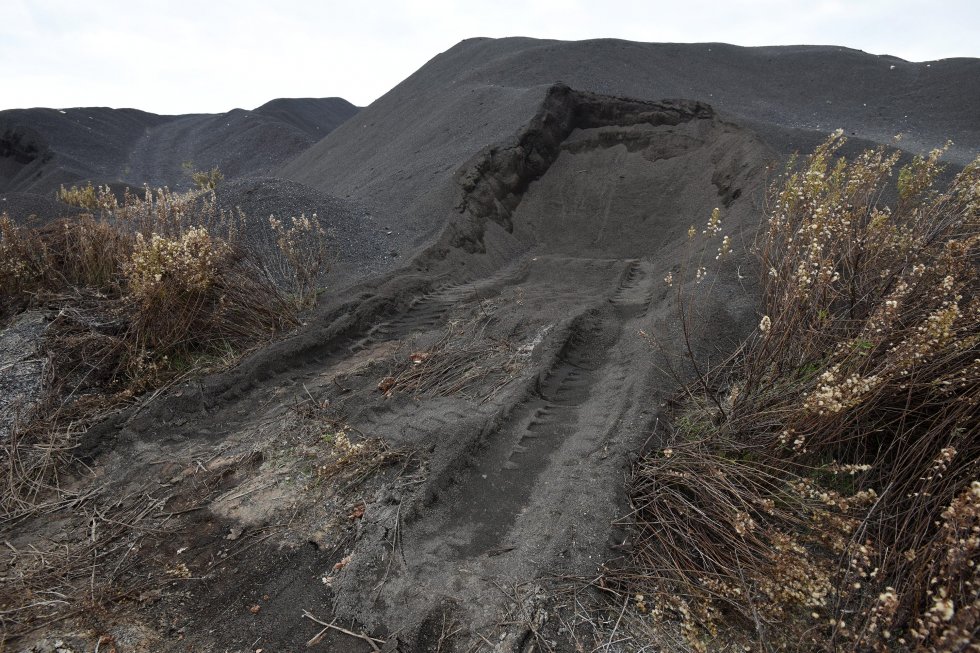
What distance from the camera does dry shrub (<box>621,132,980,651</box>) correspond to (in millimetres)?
2092

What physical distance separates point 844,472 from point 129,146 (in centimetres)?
3957

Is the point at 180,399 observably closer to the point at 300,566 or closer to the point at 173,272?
the point at 173,272

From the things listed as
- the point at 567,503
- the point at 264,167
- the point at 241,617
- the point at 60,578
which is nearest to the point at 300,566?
the point at 241,617

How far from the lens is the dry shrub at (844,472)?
2.09 m

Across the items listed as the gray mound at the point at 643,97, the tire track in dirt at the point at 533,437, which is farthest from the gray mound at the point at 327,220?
the tire track in dirt at the point at 533,437

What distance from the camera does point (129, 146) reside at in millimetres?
32625

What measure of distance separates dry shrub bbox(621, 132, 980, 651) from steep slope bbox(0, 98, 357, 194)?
2608 cm

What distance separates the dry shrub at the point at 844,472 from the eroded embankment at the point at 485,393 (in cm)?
46

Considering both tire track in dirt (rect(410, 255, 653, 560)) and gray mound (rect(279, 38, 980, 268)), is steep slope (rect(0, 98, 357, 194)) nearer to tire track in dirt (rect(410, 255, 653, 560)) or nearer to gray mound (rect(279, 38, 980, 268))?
gray mound (rect(279, 38, 980, 268))

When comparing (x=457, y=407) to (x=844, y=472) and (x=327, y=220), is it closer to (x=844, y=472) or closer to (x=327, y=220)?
(x=844, y=472)

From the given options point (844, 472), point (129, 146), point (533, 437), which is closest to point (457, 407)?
point (533, 437)

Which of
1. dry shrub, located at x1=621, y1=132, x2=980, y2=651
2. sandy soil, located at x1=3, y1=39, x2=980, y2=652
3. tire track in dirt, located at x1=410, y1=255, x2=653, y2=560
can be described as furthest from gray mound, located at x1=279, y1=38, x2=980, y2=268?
dry shrub, located at x1=621, y1=132, x2=980, y2=651

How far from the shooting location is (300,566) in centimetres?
304

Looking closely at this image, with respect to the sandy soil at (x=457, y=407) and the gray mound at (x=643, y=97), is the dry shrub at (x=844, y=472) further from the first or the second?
the gray mound at (x=643, y=97)
